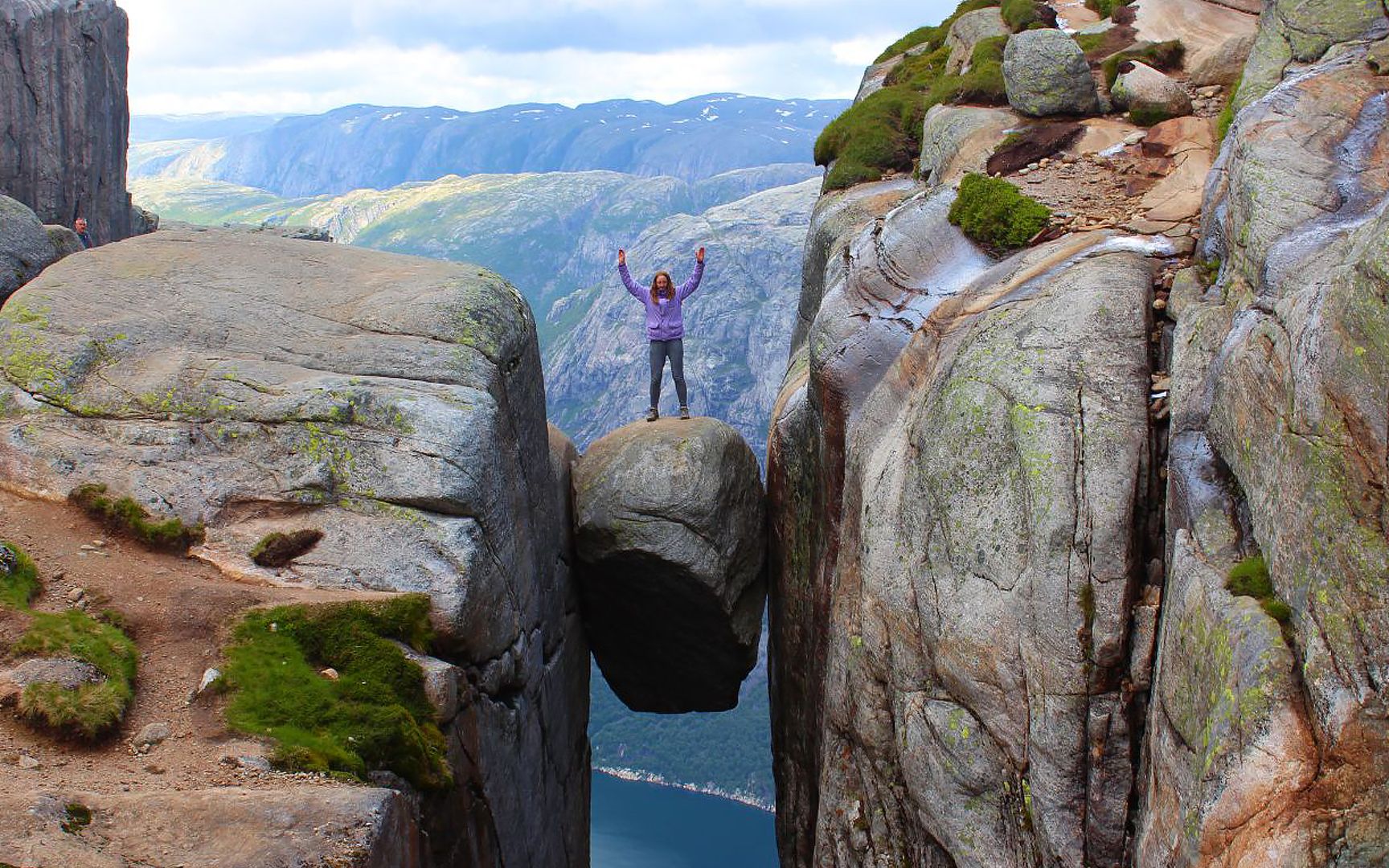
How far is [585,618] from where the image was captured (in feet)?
94.3

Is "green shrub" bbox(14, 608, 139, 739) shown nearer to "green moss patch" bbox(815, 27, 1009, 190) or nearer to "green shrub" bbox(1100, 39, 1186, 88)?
"green moss patch" bbox(815, 27, 1009, 190)

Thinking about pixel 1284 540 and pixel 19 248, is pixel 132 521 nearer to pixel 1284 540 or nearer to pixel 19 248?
pixel 19 248

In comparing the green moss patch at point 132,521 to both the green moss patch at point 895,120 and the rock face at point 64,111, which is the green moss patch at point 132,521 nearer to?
the green moss patch at point 895,120

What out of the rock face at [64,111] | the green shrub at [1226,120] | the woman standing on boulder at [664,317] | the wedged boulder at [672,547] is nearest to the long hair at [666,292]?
the woman standing on boulder at [664,317]

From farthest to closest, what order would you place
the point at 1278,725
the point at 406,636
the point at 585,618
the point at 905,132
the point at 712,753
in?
Answer: the point at 712,753
the point at 905,132
the point at 585,618
the point at 406,636
the point at 1278,725

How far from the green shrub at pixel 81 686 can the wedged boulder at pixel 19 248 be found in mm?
11233

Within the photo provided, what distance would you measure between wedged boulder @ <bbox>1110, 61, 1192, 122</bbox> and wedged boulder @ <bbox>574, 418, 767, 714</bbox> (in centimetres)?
1361

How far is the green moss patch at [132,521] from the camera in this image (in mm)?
16609

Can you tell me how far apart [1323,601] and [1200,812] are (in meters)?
2.66

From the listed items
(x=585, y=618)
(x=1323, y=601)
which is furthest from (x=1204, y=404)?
(x=585, y=618)

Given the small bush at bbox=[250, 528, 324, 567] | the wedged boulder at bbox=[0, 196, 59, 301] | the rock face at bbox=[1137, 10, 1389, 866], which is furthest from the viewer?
the wedged boulder at bbox=[0, 196, 59, 301]

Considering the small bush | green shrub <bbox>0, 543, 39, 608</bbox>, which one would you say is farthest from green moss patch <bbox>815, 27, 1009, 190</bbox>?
green shrub <bbox>0, 543, 39, 608</bbox>

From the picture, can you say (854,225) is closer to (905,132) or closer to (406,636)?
(905,132)

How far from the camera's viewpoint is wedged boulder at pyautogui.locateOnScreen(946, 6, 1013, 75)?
123ft
